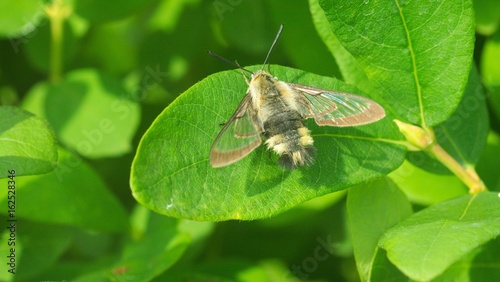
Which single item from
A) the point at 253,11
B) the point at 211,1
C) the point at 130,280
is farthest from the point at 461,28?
the point at 211,1

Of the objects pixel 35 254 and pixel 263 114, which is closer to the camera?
pixel 263 114

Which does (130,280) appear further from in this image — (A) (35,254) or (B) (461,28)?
(B) (461,28)

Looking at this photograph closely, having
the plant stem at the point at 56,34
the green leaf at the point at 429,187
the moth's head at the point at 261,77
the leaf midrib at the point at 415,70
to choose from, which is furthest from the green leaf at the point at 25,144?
the plant stem at the point at 56,34

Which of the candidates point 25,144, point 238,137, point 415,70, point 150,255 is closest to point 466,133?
point 415,70

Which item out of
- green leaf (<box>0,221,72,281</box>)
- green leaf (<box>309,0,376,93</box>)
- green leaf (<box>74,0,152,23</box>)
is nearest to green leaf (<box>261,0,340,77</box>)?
green leaf (<box>309,0,376,93</box>)

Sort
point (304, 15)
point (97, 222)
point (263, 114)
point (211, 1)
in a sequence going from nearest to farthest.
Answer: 1. point (263, 114)
2. point (304, 15)
3. point (97, 222)
4. point (211, 1)

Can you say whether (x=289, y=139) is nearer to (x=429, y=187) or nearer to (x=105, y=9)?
(x=429, y=187)

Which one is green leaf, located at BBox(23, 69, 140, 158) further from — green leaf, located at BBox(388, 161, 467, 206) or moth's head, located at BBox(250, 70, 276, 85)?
green leaf, located at BBox(388, 161, 467, 206)
